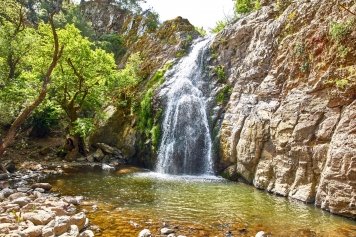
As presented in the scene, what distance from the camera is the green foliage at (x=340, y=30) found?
9078 millimetres

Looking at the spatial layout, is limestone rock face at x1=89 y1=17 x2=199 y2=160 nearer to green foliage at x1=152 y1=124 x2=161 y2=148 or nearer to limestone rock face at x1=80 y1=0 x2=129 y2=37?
green foliage at x1=152 y1=124 x2=161 y2=148

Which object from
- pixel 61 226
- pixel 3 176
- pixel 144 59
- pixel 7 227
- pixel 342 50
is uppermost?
pixel 144 59

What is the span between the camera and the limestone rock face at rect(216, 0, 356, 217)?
8055 mm

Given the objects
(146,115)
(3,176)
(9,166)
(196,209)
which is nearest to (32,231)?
(196,209)

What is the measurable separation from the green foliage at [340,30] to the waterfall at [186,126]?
8.14 metres

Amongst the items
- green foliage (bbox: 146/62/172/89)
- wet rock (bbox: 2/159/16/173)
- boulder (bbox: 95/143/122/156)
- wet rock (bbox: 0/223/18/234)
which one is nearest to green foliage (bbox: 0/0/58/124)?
wet rock (bbox: 2/159/16/173)

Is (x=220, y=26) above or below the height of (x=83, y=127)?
above

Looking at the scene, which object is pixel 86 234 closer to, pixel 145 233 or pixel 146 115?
pixel 145 233

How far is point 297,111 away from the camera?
394 inches

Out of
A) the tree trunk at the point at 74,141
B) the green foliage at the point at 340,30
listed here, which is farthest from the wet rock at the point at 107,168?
the green foliage at the point at 340,30

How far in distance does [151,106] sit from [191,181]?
7362 mm

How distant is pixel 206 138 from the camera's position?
15117 millimetres

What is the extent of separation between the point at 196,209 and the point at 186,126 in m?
8.24

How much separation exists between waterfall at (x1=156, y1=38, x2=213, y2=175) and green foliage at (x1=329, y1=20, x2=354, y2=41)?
8.14 meters
